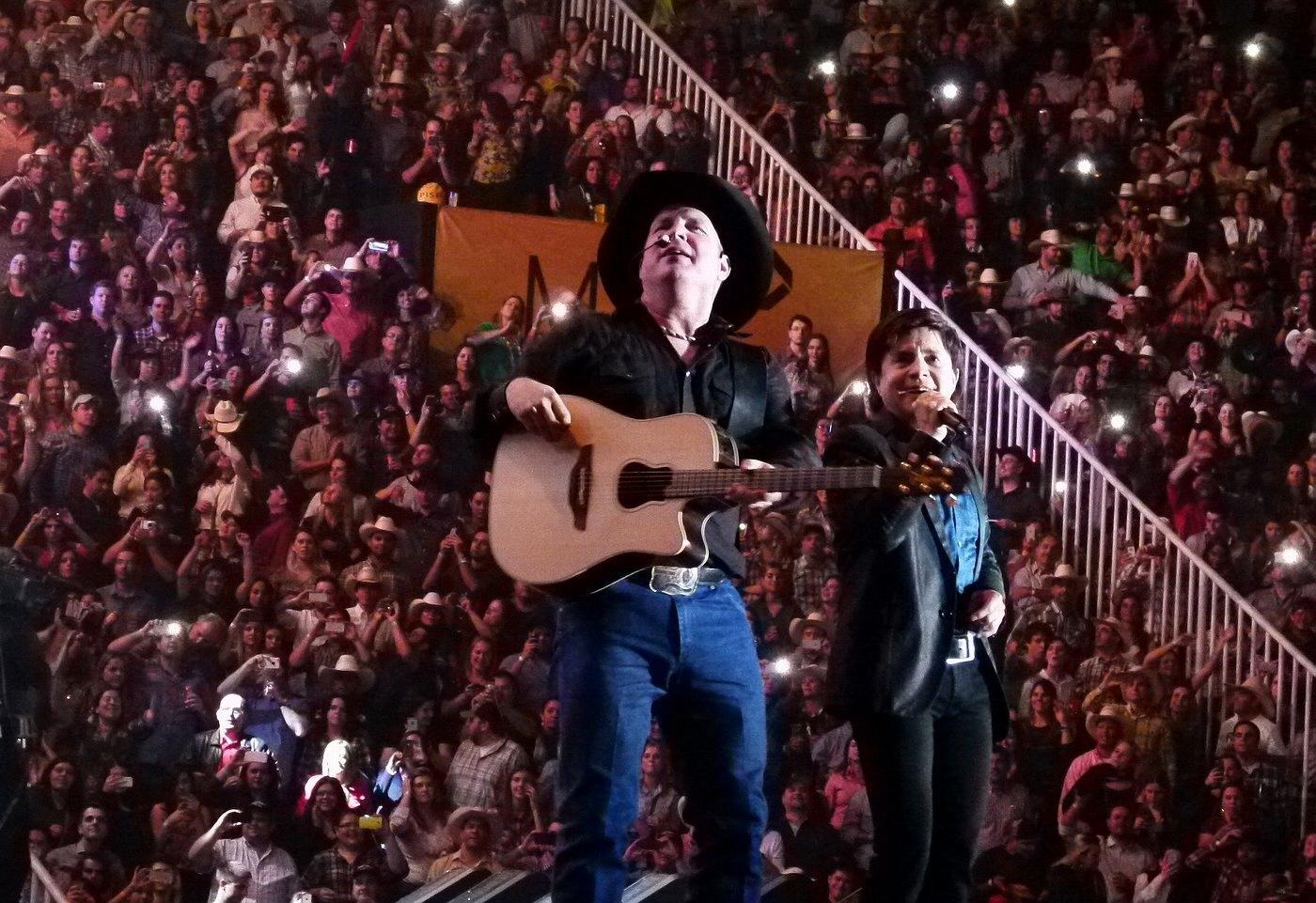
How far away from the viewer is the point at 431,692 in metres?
6.16

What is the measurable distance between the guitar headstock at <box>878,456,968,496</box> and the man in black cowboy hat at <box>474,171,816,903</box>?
0.23 m

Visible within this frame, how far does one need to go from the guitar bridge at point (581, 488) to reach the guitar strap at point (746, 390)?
0.26 metres

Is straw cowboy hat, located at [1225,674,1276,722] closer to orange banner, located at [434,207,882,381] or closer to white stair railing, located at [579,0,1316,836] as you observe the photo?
white stair railing, located at [579,0,1316,836]

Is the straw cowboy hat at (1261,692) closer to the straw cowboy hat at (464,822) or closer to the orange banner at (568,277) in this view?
the orange banner at (568,277)

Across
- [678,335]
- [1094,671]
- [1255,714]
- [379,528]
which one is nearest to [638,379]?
[678,335]

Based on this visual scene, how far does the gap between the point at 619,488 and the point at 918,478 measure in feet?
1.58

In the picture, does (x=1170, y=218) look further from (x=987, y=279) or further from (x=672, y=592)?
(x=672, y=592)

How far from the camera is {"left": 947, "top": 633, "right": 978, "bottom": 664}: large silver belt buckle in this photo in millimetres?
2785

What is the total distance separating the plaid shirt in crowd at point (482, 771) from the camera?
5.93 meters

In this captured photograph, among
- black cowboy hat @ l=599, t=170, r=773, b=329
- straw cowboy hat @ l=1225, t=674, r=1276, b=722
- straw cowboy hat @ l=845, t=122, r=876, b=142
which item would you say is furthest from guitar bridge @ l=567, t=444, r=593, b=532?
straw cowboy hat @ l=845, t=122, r=876, b=142

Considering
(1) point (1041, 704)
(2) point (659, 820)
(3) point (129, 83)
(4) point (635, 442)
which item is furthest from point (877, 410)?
(3) point (129, 83)

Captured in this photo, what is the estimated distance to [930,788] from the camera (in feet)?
8.90

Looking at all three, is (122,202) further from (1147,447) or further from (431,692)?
(1147,447)

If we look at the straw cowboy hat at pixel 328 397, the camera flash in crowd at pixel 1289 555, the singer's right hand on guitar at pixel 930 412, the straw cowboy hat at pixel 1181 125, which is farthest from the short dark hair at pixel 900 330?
the straw cowboy hat at pixel 1181 125
